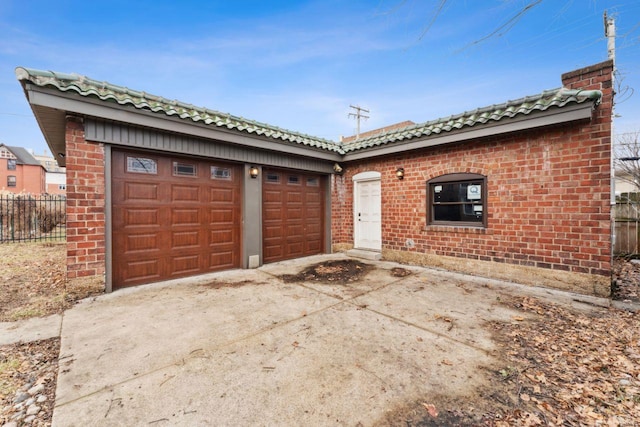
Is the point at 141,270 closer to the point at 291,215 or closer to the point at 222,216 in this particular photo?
the point at 222,216

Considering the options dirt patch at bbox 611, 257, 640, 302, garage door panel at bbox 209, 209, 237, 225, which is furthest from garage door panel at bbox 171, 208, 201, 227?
dirt patch at bbox 611, 257, 640, 302

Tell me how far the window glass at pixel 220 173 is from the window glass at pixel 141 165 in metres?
1.06

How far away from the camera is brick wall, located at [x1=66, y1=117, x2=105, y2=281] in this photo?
3.95m

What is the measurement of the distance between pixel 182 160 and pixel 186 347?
378cm

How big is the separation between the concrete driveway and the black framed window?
1817mm

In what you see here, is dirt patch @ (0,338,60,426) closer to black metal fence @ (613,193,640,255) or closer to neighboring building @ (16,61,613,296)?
neighboring building @ (16,61,613,296)

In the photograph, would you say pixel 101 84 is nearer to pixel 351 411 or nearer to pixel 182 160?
pixel 182 160

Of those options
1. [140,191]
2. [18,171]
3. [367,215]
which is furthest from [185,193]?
[18,171]

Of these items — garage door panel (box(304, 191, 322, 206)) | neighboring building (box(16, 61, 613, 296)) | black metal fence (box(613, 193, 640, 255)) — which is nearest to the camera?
neighboring building (box(16, 61, 613, 296))

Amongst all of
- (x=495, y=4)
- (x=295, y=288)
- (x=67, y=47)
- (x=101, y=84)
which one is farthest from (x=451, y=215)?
(x=67, y=47)

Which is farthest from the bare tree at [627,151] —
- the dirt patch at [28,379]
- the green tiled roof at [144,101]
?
the dirt patch at [28,379]

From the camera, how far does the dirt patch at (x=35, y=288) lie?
3607mm

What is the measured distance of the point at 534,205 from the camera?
4.78 metres

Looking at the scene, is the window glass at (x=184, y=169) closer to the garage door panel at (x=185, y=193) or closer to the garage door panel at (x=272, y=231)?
the garage door panel at (x=185, y=193)
